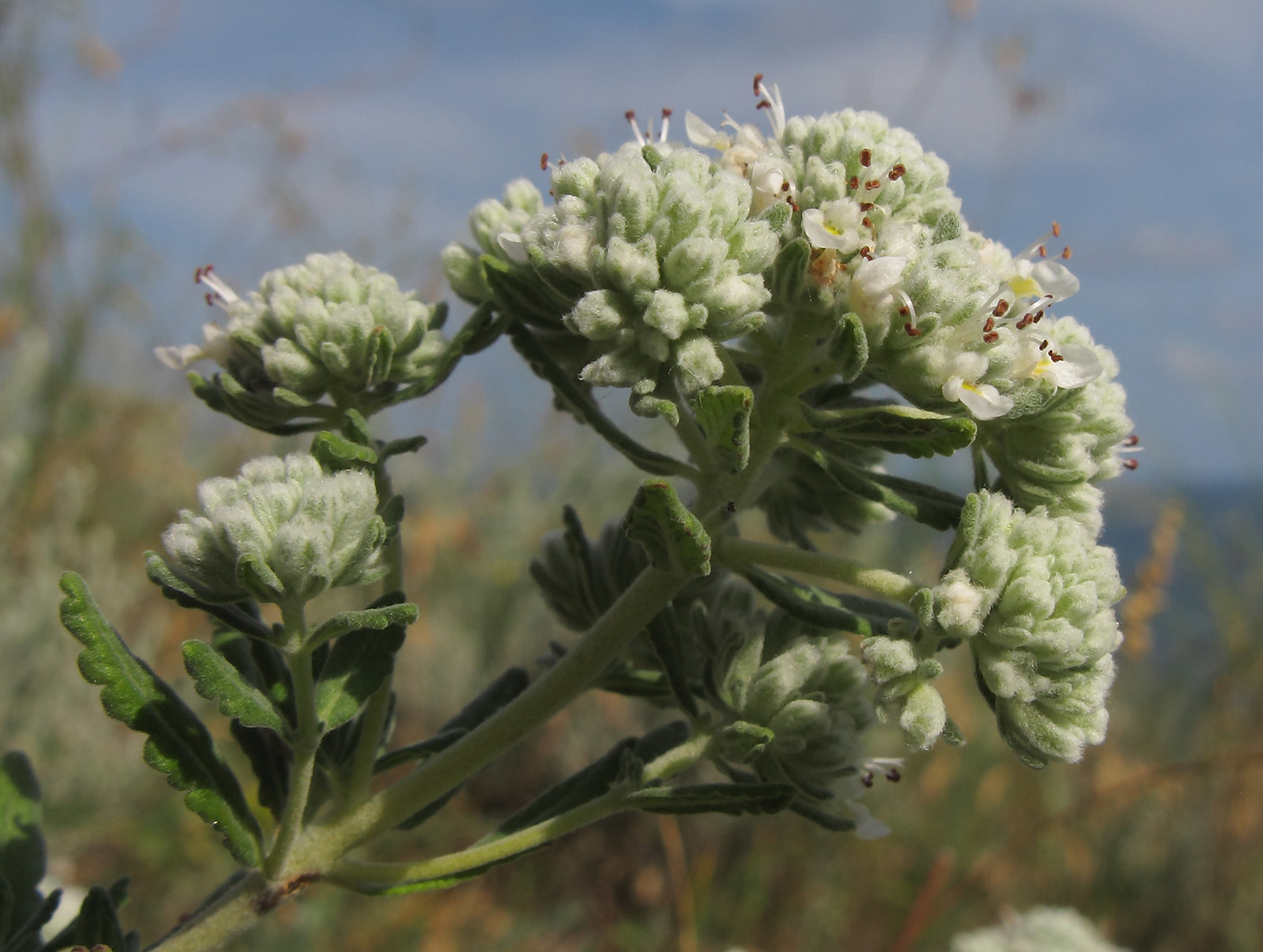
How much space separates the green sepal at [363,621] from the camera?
5.15 feet

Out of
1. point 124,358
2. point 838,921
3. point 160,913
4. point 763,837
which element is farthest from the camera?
point 124,358

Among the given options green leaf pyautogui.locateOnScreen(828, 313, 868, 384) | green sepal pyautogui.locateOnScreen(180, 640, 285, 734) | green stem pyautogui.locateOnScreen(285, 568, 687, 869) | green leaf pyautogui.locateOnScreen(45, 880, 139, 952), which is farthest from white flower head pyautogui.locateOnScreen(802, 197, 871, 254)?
green leaf pyautogui.locateOnScreen(45, 880, 139, 952)

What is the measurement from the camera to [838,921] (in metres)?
5.93

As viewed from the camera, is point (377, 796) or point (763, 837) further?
point (763, 837)

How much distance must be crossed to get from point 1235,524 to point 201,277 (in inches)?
292

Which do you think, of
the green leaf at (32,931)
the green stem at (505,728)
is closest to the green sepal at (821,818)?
the green stem at (505,728)

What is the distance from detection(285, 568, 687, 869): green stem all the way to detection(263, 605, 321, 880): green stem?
8cm

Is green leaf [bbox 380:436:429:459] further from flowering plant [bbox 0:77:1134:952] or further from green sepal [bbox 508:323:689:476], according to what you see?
green sepal [bbox 508:323:689:476]

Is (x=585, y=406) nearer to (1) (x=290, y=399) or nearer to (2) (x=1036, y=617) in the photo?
(1) (x=290, y=399)

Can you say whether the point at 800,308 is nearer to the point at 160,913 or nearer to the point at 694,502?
the point at 694,502

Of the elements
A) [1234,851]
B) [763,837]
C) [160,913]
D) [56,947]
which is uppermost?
[56,947]

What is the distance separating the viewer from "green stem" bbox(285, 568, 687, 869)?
71.4 inches

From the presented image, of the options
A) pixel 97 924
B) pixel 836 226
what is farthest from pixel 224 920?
pixel 836 226

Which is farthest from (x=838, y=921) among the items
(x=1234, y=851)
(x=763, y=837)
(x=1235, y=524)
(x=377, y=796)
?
(x=377, y=796)
